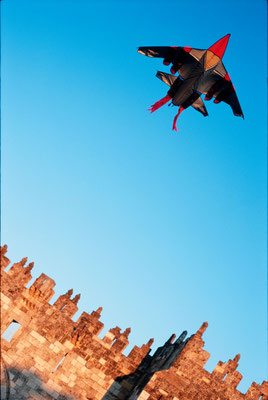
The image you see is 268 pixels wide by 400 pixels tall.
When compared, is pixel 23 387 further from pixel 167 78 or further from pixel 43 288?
pixel 167 78

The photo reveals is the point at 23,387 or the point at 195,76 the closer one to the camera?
the point at 23,387

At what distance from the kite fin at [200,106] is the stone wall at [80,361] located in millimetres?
12250

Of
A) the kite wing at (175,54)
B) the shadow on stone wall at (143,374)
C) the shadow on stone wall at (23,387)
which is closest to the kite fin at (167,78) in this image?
the kite wing at (175,54)

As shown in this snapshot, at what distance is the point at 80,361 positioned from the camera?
70.3 feet

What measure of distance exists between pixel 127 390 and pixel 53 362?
14.2ft

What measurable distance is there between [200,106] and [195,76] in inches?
89.2

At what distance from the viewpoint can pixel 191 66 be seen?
21719 mm

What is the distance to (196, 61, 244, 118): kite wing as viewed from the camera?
870 inches

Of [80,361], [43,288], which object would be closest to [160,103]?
[43,288]

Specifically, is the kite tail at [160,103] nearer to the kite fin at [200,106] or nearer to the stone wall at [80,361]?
the kite fin at [200,106]

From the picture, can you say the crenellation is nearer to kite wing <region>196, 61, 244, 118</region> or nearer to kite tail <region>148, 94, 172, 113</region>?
kite tail <region>148, 94, 172, 113</region>

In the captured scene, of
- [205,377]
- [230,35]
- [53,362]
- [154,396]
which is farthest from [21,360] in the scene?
[230,35]

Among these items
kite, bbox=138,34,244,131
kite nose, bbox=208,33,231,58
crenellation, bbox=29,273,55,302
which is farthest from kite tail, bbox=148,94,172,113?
crenellation, bbox=29,273,55,302

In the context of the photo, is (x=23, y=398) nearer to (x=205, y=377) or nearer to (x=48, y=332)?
(x=48, y=332)
